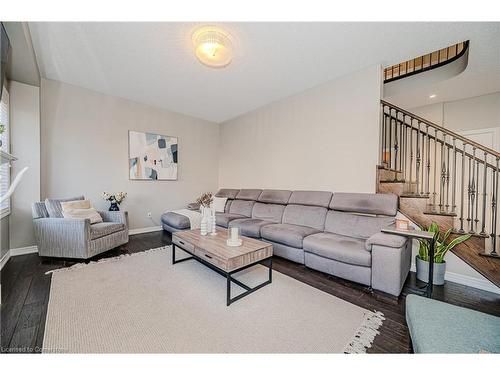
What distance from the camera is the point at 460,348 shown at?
3.05 ft

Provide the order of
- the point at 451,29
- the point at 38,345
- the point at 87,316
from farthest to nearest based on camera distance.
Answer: the point at 451,29, the point at 87,316, the point at 38,345

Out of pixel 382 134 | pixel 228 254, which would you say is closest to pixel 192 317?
pixel 228 254

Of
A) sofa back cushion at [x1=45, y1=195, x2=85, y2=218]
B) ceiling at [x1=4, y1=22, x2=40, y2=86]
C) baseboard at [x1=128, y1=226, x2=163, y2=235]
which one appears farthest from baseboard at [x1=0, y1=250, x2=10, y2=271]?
ceiling at [x1=4, y1=22, x2=40, y2=86]

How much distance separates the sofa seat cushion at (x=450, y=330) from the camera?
93cm

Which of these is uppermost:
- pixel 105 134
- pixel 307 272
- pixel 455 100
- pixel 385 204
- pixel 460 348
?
pixel 455 100

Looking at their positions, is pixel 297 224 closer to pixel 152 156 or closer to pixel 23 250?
pixel 152 156

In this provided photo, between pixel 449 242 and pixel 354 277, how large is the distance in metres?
1.13

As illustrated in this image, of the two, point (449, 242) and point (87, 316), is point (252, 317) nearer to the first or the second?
point (87, 316)

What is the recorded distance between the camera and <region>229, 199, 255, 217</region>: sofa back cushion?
13.9ft

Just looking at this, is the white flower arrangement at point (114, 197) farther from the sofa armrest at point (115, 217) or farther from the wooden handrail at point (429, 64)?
the wooden handrail at point (429, 64)

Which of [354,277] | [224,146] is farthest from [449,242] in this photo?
[224,146]

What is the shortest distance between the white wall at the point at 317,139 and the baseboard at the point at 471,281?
4.24ft

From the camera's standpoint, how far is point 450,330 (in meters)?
1.02

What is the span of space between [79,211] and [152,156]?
1.79 metres
